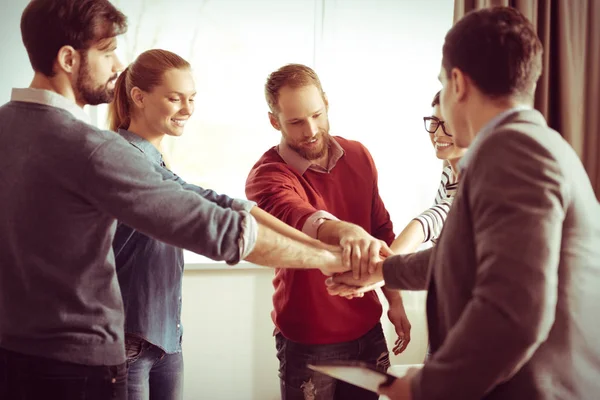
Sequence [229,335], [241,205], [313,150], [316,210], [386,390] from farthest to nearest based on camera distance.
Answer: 1. [229,335]
2. [313,150]
3. [316,210]
4. [241,205]
5. [386,390]

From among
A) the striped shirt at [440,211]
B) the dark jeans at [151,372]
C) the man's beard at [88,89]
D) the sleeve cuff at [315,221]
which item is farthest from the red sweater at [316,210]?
the man's beard at [88,89]

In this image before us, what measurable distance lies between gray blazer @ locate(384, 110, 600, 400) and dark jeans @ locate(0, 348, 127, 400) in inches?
26.9

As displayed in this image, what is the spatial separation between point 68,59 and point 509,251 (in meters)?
1.01

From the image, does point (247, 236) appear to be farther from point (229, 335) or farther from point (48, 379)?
point (229, 335)

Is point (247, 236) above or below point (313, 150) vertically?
below

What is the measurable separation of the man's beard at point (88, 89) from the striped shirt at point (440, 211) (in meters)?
1.07

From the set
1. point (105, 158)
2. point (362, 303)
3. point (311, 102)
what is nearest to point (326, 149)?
point (311, 102)

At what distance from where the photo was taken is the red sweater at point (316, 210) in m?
1.84

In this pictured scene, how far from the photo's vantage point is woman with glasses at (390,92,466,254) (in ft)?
6.39

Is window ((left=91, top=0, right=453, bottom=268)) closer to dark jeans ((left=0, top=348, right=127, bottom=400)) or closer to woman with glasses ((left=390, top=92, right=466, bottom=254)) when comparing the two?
woman with glasses ((left=390, top=92, right=466, bottom=254))

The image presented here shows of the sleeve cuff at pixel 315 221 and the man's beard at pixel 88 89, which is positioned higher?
the man's beard at pixel 88 89

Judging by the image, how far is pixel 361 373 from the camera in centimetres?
113

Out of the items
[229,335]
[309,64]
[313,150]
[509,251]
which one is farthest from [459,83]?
[229,335]

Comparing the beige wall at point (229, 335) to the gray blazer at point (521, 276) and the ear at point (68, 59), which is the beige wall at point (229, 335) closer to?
the ear at point (68, 59)
